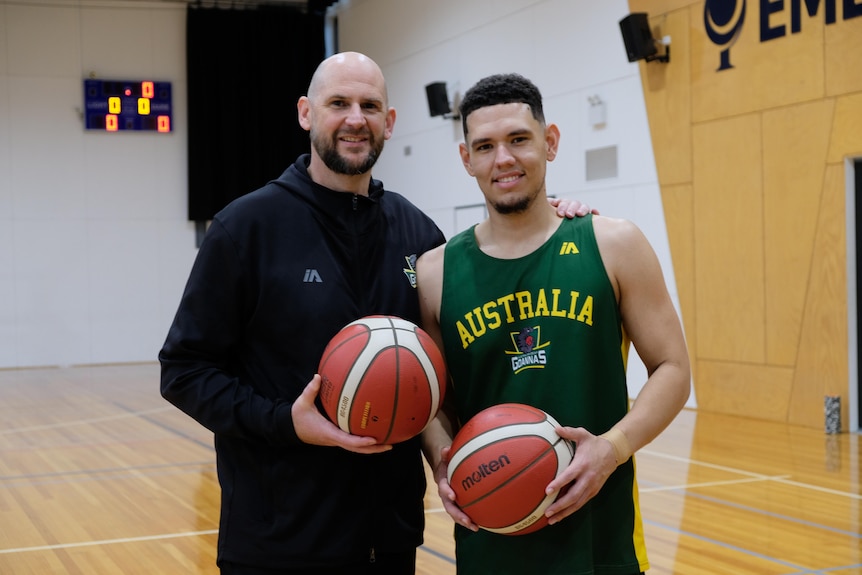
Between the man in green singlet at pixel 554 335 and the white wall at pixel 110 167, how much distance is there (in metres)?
9.83

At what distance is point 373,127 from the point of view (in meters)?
2.32

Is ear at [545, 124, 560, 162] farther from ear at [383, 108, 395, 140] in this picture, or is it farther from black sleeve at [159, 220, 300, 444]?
black sleeve at [159, 220, 300, 444]

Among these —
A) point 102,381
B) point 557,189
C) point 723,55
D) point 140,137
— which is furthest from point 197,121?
point 723,55

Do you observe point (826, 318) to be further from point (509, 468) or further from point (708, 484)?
point (509, 468)

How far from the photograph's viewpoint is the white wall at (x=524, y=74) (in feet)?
30.7

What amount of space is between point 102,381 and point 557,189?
5962 mm

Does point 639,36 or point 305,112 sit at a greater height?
point 639,36

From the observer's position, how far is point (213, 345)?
7.38ft

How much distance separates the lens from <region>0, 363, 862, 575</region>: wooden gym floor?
4.43m

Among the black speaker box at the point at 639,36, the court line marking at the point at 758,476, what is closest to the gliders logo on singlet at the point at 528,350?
the court line marking at the point at 758,476

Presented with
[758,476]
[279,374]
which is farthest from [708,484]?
[279,374]

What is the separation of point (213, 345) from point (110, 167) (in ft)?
42.4

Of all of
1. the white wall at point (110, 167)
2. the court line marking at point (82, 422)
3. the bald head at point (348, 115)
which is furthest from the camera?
the white wall at point (110, 167)

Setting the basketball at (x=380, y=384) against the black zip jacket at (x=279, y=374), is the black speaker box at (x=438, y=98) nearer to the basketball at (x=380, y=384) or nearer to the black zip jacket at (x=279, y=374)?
the black zip jacket at (x=279, y=374)
